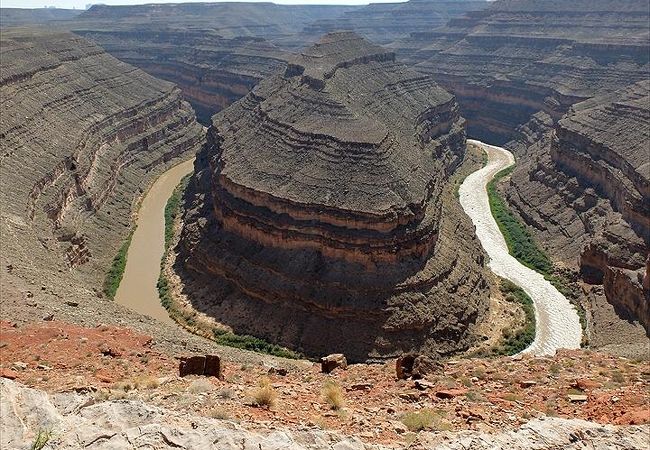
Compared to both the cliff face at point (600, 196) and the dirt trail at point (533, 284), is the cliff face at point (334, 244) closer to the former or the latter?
the dirt trail at point (533, 284)

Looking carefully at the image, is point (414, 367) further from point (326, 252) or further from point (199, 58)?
point (199, 58)

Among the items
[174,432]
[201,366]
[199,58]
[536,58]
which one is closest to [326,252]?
[201,366]

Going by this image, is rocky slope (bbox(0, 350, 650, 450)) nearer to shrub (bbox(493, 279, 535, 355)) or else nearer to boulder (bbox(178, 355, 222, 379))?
boulder (bbox(178, 355, 222, 379))

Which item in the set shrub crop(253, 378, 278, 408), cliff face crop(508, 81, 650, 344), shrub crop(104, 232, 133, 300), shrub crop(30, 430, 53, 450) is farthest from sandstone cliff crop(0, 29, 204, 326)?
cliff face crop(508, 81, 650, 344)

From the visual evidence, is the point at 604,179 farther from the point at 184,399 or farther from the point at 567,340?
the point at 184,399

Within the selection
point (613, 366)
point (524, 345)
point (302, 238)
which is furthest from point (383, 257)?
point (613, 366)

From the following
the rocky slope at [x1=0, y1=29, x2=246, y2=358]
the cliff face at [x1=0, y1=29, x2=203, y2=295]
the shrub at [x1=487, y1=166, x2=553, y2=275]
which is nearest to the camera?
the rocky slope at [x1=0, y1=29, x2=246, y2=358]
